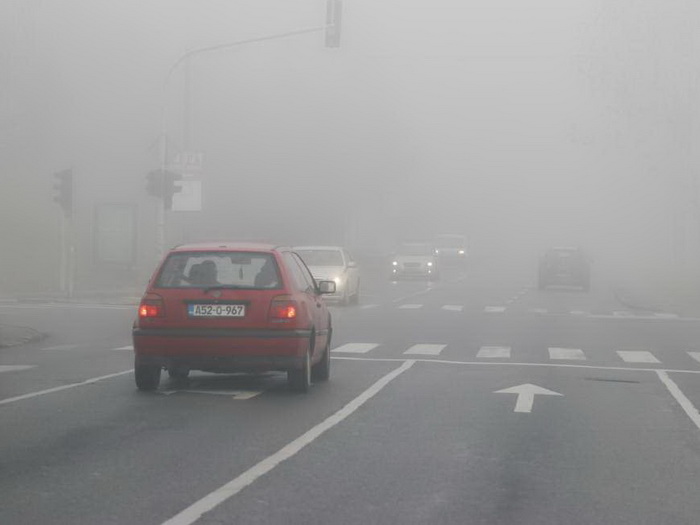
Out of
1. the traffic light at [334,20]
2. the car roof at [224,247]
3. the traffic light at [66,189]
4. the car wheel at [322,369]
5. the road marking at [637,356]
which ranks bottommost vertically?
the road marking at [637,356]

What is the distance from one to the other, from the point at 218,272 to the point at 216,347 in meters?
0.90

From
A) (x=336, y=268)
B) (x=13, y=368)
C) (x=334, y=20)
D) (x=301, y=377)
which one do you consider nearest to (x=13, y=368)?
(x=13, y=368)

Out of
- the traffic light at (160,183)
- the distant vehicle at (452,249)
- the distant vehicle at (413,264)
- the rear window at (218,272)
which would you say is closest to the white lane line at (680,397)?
the rear window at (218,272)

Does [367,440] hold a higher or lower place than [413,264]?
higher

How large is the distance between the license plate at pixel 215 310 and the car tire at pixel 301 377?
2.70 ft

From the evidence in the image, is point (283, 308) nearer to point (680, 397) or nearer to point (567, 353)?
point (680, 397)

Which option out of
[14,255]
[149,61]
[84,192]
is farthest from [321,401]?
[149,61]

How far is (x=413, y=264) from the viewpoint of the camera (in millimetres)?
58688

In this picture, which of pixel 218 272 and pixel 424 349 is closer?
pixel 218 272

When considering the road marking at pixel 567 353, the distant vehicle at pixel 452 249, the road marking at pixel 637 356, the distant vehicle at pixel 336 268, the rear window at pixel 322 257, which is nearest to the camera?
the road marking at pixel 637 356

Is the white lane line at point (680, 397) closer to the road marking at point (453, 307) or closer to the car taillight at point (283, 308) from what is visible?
the car taillight at point (283, 308)

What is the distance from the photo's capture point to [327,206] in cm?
7850

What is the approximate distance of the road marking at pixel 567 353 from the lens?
19.6 metres

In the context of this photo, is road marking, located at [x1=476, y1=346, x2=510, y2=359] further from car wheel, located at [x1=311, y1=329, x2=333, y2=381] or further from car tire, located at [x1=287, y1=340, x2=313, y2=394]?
car tire, located at [x1=287, y1=340, x2=313, y2=394]
